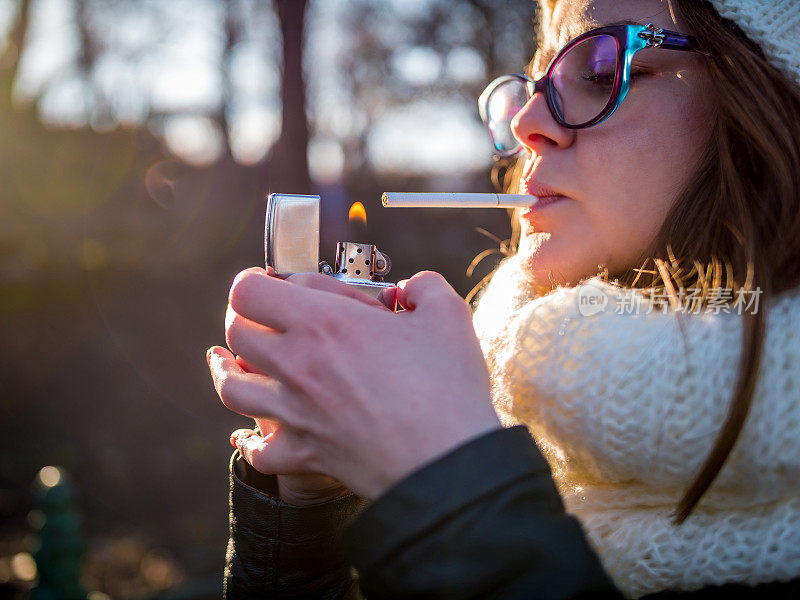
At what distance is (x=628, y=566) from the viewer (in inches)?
50.1

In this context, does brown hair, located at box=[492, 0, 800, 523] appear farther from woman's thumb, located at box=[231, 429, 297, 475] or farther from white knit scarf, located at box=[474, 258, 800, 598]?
woman's thumb, located at box=[231, 429, 297, 475]

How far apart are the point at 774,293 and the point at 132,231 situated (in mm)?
9533

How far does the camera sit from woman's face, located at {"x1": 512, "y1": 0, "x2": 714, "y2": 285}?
151 centimetres

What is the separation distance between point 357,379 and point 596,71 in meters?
1.05

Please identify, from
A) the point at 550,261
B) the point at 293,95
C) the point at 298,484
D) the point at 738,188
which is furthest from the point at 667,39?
the point at 293,95

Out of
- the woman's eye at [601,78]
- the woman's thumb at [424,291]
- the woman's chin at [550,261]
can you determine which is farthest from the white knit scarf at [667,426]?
the woman's eye at [601,78]

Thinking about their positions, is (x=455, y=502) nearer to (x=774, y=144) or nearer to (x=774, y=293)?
(x=774, y=293)

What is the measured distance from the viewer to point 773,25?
1.41 metres

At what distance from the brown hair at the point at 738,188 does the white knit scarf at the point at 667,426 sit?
3.0 inches

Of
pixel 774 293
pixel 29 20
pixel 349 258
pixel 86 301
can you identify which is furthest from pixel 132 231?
pixel 774 293

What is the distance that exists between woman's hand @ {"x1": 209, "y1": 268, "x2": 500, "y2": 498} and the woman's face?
515 millimetres

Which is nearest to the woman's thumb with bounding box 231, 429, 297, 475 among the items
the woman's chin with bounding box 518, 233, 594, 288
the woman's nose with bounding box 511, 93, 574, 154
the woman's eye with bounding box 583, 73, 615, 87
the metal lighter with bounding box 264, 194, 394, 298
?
the metal lighter with bounding box 264, 194, 394, 298

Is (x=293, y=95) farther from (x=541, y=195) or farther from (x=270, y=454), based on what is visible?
(x=270, y=454)

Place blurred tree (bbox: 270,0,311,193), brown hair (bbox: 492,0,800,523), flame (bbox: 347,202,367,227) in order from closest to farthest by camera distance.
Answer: brown hair (bbox: 492,0,800,523)
flame (bbox: 347,202,367,227)
blurred tree (bbox: 270,0,311,193)
